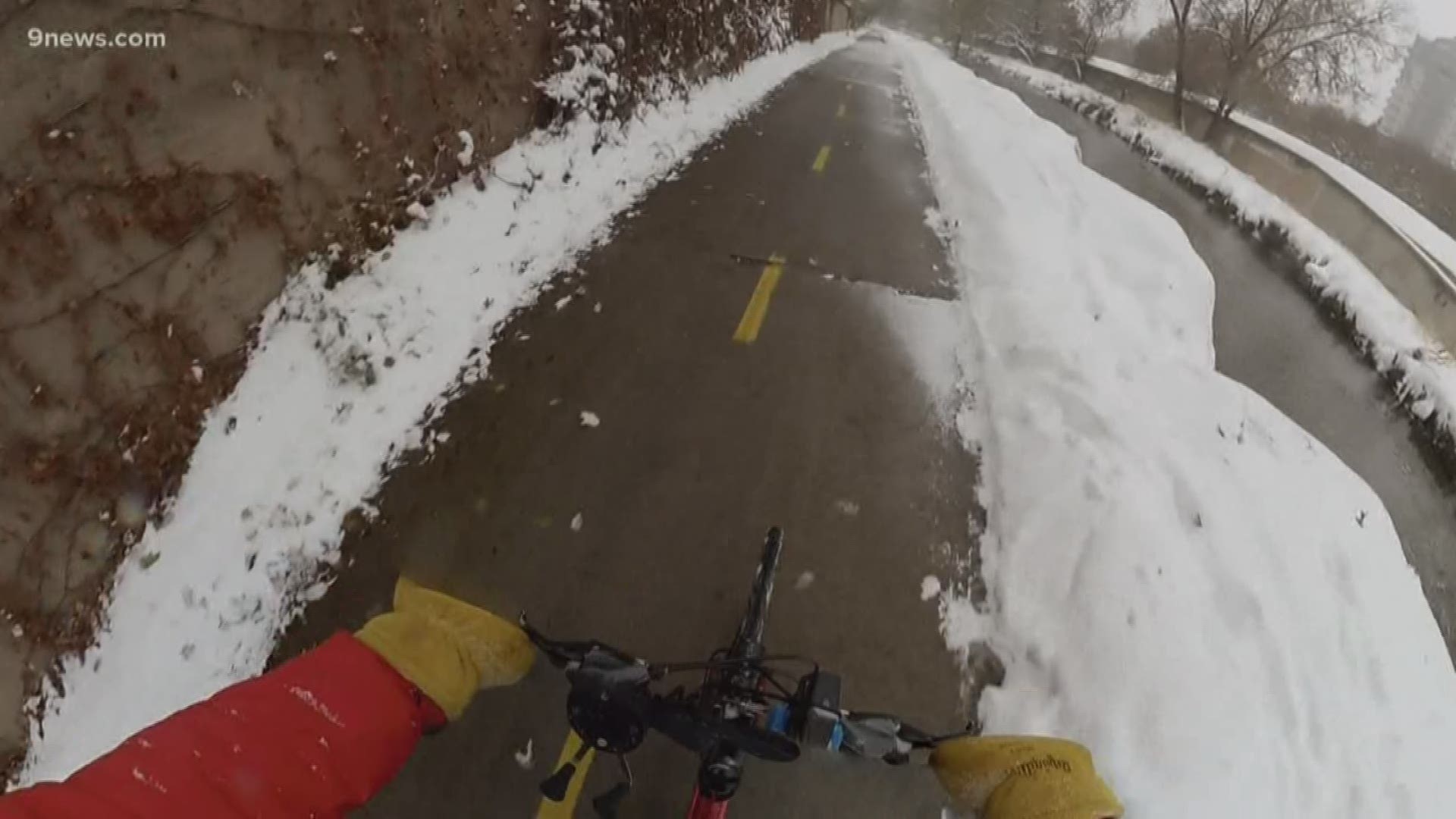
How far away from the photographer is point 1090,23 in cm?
4600

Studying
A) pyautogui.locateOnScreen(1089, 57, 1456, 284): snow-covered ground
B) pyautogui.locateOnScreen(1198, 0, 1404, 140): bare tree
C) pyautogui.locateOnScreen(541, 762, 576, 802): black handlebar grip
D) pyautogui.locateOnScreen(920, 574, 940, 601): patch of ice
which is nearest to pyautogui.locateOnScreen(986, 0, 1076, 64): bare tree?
pyautogui.locateOnScreen(1089, 57, 1456, 284): snow-covered ground

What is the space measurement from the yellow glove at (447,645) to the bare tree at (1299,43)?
33.7m

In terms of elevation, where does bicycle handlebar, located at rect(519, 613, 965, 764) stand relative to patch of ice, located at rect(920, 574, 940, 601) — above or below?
above

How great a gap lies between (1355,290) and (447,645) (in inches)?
634

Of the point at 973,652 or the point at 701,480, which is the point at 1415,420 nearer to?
the point at 973,652

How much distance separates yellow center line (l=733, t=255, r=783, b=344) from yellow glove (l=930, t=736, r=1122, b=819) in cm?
467

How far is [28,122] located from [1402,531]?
11.6m

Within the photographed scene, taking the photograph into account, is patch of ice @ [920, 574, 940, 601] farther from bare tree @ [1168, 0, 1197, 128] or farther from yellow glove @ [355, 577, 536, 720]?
bare tree @ [1168, 0, 1197, 128]

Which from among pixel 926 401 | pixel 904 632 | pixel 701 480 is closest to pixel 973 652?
pixel 904 632

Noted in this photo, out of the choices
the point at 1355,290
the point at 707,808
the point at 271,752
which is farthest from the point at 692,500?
the point at 1355,290

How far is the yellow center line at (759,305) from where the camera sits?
268 inches

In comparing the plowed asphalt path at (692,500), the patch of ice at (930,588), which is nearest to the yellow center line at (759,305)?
the plowed asphalt path at (692,500)

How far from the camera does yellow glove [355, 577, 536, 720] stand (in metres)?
2.23

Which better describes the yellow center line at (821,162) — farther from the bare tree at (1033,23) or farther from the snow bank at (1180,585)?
the bare tree at (1033,23)
